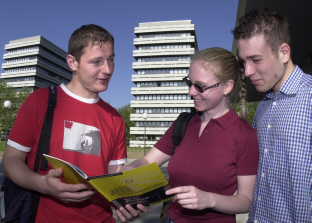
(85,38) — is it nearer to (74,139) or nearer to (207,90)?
(74,139)

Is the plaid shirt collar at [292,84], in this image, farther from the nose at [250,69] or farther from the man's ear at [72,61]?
the man's ear at [72,61]

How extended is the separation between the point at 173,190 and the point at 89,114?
1.10 meters

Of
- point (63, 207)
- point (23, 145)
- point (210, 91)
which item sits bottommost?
point (63, 207)

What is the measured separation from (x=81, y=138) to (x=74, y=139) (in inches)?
2.1

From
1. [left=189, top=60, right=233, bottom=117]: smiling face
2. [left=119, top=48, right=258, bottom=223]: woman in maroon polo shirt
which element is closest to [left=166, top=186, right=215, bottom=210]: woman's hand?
[left=119, top=48, right=258, bottom=223]: woman in maroon polo shirt

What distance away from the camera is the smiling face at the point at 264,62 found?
2.17m

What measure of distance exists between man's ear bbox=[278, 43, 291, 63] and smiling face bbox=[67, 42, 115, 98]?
1.23 meters

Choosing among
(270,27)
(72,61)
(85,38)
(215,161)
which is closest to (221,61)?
(270,27)

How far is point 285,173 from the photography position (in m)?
2.00

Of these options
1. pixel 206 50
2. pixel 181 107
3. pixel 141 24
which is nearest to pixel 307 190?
pixel 206 50

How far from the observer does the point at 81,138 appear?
247 centimetres

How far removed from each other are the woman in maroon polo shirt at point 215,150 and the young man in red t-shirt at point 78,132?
0.56 meters

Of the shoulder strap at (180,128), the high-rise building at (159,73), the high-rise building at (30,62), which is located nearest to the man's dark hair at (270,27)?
the shoulder strap at (180,128)

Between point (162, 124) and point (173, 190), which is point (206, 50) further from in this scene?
point (162, 124)
